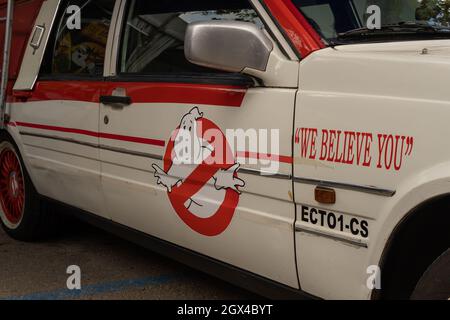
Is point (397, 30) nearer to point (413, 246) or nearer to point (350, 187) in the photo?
point (350, 187)

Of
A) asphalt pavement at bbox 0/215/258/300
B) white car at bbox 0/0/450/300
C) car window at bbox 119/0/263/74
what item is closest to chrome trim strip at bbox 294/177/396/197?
white car at bbox 0/0/450/300

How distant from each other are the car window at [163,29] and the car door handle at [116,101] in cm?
17

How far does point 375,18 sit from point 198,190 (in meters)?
1.10

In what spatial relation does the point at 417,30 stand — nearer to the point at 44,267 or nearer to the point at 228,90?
the point at 228,90

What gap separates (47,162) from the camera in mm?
3865

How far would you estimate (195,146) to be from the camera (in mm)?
2580

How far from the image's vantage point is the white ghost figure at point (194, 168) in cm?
246

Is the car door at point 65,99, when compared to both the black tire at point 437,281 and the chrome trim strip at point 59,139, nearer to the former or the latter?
the chrome trim strip at point 59,139

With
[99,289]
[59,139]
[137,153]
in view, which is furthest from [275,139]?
[59,139]

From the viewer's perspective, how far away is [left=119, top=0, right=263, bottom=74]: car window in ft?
8.85

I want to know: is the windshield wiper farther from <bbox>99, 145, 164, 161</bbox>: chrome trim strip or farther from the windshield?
<bbox>99, 145, 164, 161</bbox>: chrome trim strip

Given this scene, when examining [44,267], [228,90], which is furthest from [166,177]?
[44,267]
